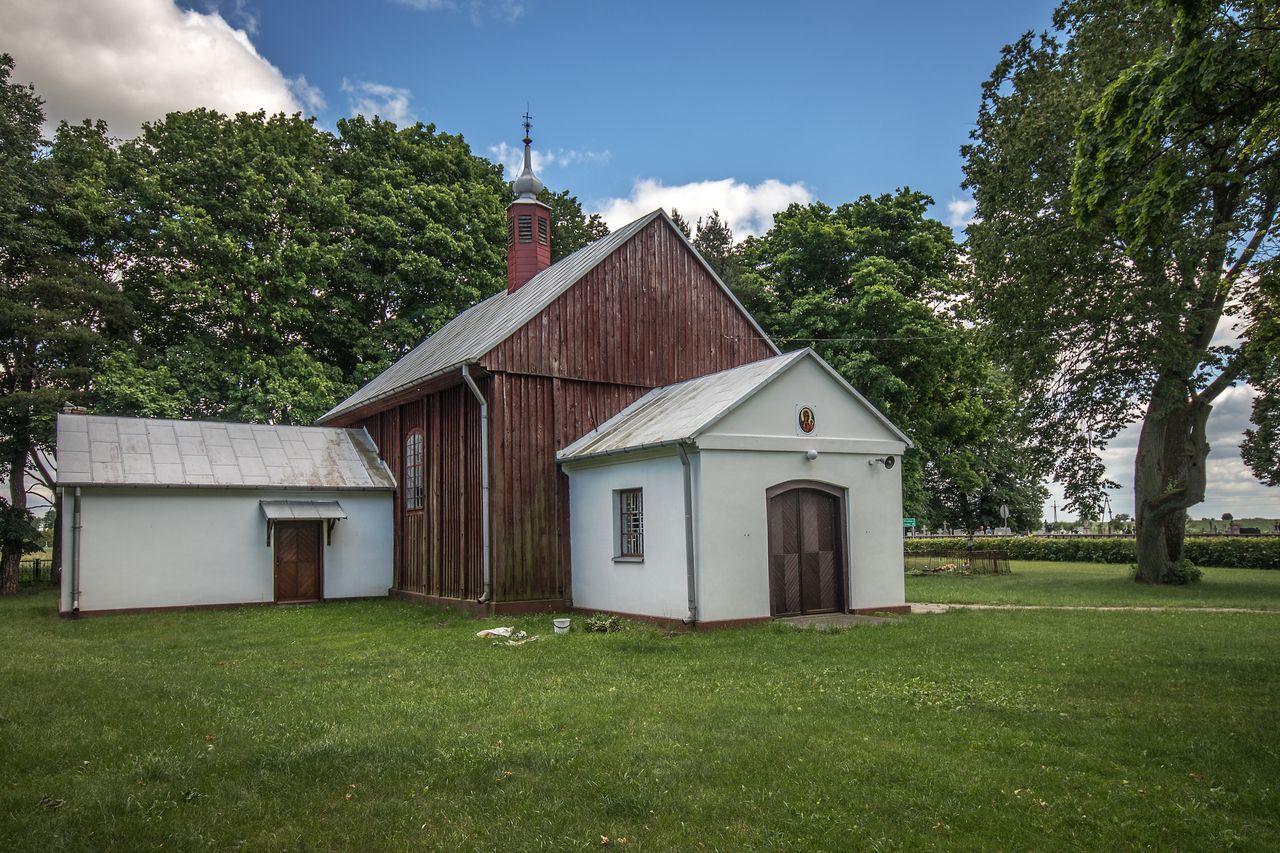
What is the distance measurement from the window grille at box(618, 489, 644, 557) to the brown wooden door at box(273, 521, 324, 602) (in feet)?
28.3

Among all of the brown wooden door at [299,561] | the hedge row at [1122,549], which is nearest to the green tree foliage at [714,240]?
the hedge row at [1122,549]

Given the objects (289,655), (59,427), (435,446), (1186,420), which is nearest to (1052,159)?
(1186,420)

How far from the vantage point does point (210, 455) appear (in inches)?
773

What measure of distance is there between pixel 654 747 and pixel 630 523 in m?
A: 8.52

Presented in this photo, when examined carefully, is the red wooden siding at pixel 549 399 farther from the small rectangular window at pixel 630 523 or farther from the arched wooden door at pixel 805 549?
the arched wooden door at pixel 805 549

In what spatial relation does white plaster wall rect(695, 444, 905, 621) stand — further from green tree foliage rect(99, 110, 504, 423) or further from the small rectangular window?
green tree foliage rect(99, 110, 504, 423)

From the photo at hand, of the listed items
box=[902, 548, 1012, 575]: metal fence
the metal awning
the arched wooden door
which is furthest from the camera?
box=[902, 548, 1012, 575]: metal fence

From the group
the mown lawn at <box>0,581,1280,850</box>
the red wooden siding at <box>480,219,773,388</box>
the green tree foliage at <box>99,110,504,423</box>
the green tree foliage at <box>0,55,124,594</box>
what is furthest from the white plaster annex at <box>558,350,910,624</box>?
the green tree foliage at <box>0,55,124,594</box>

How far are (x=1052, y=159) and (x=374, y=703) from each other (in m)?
18.3

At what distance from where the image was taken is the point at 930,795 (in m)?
5.28

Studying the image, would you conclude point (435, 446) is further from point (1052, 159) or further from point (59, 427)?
point (1052, 159)

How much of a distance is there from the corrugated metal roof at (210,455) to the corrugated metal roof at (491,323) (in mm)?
1491

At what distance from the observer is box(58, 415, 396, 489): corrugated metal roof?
17953 millimetres

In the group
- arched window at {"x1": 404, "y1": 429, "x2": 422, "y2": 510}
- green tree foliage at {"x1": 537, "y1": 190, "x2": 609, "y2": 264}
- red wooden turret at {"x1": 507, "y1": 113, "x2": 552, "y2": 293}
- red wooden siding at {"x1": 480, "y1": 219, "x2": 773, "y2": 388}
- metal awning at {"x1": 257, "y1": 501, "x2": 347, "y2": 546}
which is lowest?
metal awning at {"x1": 257, "y1": 501, "x2": 347, "y2": 546}
